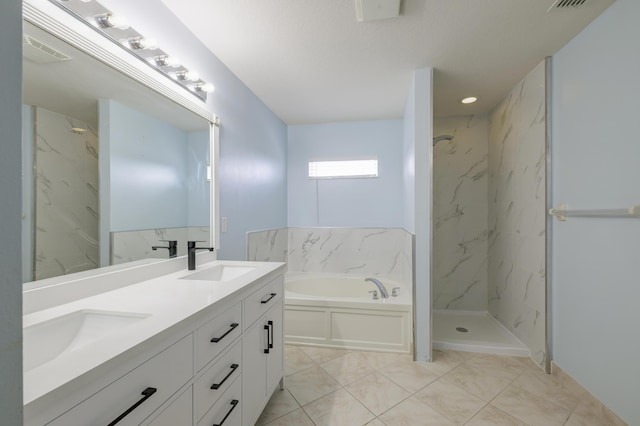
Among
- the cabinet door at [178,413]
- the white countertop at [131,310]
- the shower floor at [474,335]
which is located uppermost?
the white countertop at [131,310]

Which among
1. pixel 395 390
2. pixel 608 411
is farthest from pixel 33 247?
pixel 608 411

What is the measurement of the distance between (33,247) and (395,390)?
80.9 inches

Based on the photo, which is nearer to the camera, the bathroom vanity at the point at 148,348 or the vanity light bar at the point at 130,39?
the bathroom vanity at the point at 148,348

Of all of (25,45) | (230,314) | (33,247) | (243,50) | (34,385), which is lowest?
(230,314)

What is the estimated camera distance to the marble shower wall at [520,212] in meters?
2.16

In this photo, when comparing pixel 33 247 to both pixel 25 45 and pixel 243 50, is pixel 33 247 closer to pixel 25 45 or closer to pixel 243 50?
pixel 25 45

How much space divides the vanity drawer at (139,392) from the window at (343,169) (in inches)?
113

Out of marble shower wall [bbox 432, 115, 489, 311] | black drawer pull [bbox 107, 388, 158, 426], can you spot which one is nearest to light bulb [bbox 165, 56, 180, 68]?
black drawer pull [bbox 107, 388, 158, 426]

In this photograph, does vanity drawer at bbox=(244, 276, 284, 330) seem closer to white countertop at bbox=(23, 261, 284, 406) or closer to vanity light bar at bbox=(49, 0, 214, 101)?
white countertop at bbox=(23, 261, 284, 406)

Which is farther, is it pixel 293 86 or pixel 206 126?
pixel 293 86

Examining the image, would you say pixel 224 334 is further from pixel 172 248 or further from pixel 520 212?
pixel 520 212

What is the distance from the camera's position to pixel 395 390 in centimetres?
189

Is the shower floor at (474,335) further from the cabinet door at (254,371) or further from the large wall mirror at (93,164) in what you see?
the large wall mirror at (93,164)

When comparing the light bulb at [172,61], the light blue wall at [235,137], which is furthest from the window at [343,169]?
the light bulb at [172,61]
